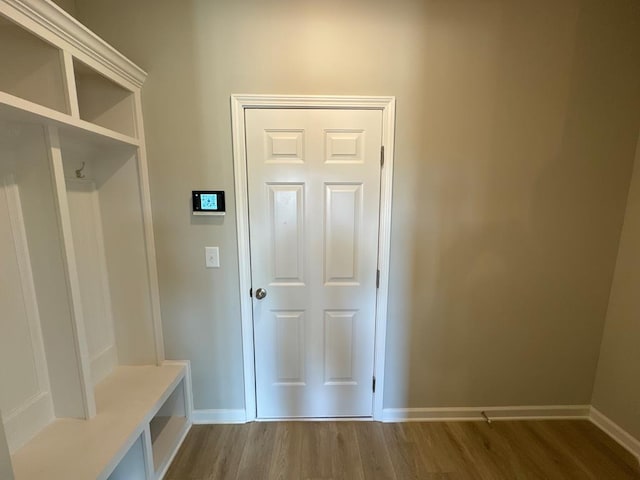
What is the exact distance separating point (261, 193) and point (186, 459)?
1.66 meters

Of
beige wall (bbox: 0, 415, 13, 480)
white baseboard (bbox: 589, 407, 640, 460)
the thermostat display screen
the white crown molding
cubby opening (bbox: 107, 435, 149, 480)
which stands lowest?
white baseboard (bbox: 589, 407, 640, 460)

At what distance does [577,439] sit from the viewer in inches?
69.2

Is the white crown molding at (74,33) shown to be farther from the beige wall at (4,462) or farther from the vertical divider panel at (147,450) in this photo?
the vertical divider panel at (147,450)

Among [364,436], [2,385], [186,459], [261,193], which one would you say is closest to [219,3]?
[261,193]

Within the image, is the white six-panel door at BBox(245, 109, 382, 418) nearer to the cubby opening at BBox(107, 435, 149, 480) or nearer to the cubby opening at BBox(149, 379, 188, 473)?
the cubby opening at BBox(149, 379, 188, 473)

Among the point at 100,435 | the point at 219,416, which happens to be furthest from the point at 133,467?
the point at 219,416

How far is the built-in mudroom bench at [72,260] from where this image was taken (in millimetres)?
1100

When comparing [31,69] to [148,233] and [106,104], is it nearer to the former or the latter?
[106,104]

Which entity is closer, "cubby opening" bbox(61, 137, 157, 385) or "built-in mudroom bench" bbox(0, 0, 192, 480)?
"built-in mudroom bench" bbox(0, 0, 192, 480)

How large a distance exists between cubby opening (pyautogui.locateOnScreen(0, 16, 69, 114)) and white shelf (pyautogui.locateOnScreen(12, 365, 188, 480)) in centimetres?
143

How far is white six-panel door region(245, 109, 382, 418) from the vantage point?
166 centimetres

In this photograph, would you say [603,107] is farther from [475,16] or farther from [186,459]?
[186,459]

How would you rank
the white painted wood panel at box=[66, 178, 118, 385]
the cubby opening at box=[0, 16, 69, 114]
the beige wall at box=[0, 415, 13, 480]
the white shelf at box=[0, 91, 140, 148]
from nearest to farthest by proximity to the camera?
the beige wall at box=[0, 415, 13, 480] → the white shelf at box=[0, 91, 140, 148] → the cubby opening at box=[0, 16, 69, 114] → the white painted wood panel at box=[66, 178, 118, 385]

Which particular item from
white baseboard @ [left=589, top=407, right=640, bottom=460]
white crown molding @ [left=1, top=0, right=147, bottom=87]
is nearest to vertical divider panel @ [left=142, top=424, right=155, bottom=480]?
white crown molding @ [left=1, top=0, right=147, bottom=87]
